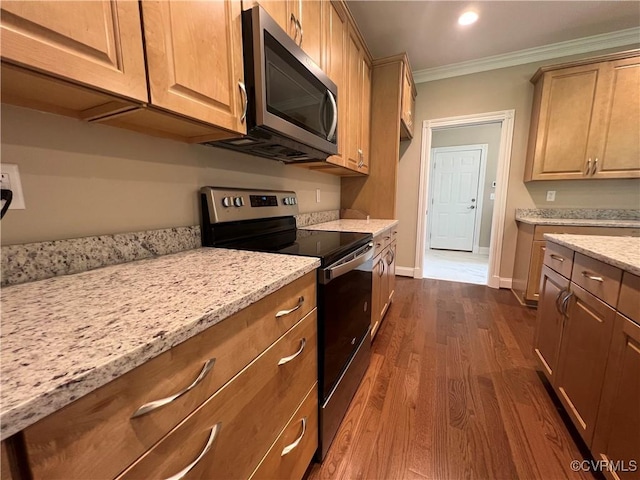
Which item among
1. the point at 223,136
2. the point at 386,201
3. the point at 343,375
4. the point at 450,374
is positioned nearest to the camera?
the point at 223,136

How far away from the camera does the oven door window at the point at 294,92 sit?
1.02 m

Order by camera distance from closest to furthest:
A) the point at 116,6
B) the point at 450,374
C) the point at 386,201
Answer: the point at 116,6
the point at 450,374
the point at 386,201

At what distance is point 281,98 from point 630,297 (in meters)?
1.44

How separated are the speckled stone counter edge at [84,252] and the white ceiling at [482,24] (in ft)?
7.30

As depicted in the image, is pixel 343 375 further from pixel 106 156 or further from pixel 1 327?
pixel 106 156

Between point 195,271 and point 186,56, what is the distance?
631 millimetres

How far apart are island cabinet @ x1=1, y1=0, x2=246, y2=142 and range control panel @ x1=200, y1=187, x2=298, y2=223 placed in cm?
28

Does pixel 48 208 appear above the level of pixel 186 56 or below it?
below

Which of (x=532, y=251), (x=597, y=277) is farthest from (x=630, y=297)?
(x=532, y=251)

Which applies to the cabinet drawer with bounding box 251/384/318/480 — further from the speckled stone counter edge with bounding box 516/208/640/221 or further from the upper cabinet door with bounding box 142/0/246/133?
the speckled stone counter edge with bounding box 516/208/640/221

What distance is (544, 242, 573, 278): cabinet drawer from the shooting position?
4.12 ft

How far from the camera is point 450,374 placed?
1.65m

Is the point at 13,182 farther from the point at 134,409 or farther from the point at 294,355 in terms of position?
the point at 294,355

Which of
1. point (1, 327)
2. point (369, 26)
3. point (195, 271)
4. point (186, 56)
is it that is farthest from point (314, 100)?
point (369, 26)
